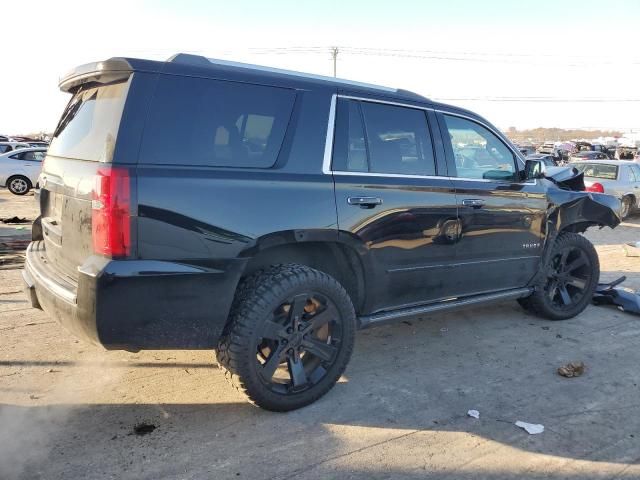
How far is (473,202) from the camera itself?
4270mm

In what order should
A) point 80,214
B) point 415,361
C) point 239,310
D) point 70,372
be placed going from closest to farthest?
point 80,214 < point 239,310 < point 70,372 < point 415,361

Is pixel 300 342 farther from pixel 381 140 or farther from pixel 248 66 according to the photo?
pixel 248 66

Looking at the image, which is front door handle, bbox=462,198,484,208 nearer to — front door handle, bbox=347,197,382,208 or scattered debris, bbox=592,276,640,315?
front door handle, bbox=347,197,382,208

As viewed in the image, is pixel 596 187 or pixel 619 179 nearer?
pixel 596 187

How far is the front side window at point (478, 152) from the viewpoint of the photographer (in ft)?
14.2

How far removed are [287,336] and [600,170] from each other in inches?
507

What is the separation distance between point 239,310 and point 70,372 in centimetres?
161

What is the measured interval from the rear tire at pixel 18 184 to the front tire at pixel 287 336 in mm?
17186

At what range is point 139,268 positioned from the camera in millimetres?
2770

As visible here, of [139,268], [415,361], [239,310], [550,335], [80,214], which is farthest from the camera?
[550,335]

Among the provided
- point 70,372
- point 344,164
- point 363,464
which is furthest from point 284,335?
point 70,372

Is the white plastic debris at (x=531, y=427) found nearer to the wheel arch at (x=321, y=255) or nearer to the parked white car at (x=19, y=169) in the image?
the wheel arch at (x=321, y=255)

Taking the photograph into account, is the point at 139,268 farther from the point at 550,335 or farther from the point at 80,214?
the point at 550,335

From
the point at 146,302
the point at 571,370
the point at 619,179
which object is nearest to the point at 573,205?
Result: the point at 571,370
